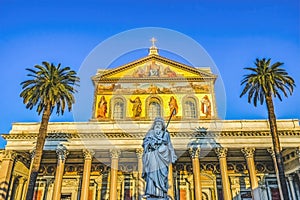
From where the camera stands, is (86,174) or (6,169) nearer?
(86,174)

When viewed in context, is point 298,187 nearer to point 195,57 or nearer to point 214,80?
point 214,80

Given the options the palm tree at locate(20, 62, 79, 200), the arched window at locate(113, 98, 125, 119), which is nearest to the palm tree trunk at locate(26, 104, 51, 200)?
the palm tree at locate(20, 62, 79, 200)

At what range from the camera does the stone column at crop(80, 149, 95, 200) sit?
22.3 meters

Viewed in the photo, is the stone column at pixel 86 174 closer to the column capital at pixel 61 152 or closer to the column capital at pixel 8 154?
the column capital at pixel 61 152

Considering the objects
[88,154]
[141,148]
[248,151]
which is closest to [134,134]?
[141,148]

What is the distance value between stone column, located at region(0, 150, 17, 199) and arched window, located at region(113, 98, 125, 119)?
9.77 meters

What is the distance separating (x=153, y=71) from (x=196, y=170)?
12.0 m

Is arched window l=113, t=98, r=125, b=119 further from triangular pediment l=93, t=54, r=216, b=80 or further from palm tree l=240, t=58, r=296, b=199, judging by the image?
palm tree l=240, t=58, r=296, b=199

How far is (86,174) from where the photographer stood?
76.4 ft

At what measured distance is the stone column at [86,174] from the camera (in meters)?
22.3

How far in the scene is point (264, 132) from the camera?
24578mm

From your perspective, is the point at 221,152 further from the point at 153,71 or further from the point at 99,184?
the point at 99,184

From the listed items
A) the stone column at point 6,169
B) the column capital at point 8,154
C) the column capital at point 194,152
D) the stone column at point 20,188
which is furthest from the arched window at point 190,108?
the stone column at point 20,188

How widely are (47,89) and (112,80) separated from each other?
10.2 m
